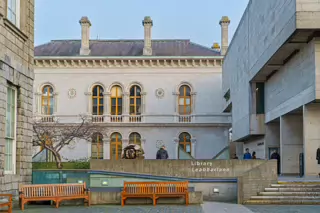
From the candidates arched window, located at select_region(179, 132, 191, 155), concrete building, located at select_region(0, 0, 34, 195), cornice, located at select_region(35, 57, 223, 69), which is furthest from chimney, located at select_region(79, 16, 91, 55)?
concrete building, located at select_region(0, 0, 34, 195)

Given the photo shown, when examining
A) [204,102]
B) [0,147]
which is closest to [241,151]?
[204,102]

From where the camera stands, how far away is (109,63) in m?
53.1

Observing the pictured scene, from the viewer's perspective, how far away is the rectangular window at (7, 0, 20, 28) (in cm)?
1992

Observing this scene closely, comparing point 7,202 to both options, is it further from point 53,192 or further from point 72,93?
point 72,93

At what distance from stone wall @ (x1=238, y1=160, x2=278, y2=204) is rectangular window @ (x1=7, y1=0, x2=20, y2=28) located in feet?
33.1

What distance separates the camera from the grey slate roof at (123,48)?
54469mm

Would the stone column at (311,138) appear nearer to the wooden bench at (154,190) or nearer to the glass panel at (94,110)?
the wooden bench at (154,190)

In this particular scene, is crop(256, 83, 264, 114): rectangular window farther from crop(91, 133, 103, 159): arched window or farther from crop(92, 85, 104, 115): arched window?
crop(92, 85, 104, 115): arched window

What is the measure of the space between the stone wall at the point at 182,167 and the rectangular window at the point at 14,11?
20.6 feet

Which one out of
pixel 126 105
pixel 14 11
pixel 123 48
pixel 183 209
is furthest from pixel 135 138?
pixel 183 209

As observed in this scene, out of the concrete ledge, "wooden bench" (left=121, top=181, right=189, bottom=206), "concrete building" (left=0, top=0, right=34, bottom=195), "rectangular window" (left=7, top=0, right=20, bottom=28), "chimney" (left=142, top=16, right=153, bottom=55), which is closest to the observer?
"concrete building" (left=0, top=0, right=34, bottom=195)

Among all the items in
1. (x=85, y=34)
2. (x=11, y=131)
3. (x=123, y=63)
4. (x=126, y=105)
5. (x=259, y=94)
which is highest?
(x=85, y=34)

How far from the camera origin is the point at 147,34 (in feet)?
177

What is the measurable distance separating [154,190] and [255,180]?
12.9 feet
